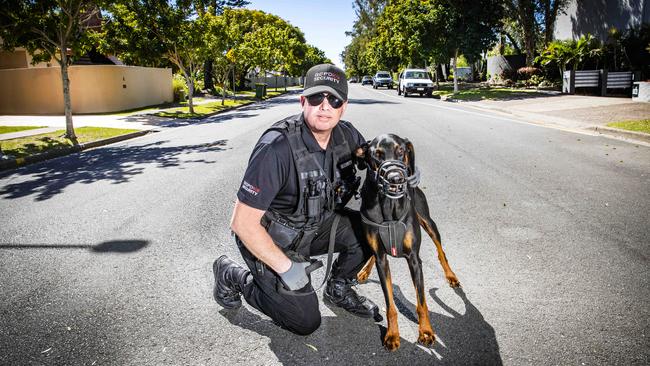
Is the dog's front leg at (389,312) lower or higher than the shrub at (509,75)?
lower

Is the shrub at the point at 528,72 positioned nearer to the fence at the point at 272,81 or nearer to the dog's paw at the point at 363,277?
the fence at the point at 272,81

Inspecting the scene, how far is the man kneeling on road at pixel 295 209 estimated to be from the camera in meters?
2.50

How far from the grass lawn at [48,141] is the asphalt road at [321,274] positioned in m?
3.43

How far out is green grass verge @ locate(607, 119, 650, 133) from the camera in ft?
35.7

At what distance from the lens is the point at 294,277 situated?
2559mm

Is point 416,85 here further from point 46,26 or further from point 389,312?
point 389,312

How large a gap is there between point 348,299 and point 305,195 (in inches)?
36.2

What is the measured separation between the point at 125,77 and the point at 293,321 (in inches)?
974

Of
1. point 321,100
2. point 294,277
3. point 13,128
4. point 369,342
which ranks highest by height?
point 13,128

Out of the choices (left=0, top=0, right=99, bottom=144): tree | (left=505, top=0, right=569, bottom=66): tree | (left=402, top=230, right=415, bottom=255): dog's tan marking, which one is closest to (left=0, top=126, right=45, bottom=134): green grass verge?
(left=0, top=0, right=99, bottom=144): tree

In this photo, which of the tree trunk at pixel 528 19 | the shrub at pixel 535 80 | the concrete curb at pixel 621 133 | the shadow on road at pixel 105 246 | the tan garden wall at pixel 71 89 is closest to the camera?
the shadow on road at pixel 105 246

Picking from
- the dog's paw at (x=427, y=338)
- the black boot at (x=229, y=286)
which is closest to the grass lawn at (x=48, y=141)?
the black boot at (x=229, y=286)

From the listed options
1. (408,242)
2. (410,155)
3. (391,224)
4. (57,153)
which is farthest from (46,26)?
(408,242)

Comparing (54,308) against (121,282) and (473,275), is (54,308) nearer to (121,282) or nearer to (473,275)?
(121,282)
